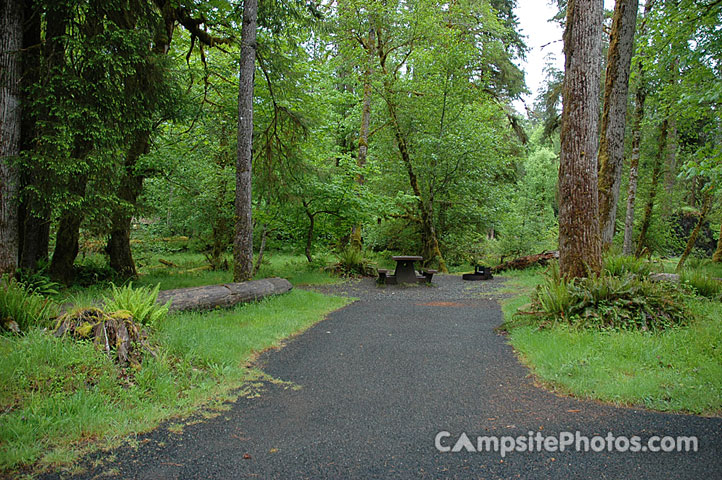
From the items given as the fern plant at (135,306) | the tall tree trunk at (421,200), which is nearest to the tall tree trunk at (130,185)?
the fern plant at (135,306)

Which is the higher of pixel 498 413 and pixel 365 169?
pixel 365 169

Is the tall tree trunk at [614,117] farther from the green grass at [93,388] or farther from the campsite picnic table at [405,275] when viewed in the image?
the green grass at [93,388]

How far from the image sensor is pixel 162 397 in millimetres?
3963

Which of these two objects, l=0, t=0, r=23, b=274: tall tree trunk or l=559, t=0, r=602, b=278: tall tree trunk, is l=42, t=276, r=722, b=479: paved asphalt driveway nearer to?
l=559, t=0, r=602, b=278: tall tree trunk

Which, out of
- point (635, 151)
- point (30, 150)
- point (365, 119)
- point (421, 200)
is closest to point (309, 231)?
point (421, 200)

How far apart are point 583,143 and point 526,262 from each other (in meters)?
10.5

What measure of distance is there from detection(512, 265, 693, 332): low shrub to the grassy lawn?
0.93 ft

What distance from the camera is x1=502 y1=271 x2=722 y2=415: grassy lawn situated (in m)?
3.89

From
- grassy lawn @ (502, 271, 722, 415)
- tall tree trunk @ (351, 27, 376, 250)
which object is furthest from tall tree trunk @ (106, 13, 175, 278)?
tall tree trunk @ (351, 27, 376, 250)

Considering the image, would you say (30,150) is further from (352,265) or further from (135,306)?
(352,265)

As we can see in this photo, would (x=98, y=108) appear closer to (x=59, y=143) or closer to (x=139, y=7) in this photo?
(x=59, y=143)

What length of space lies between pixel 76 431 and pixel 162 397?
2.68 ft

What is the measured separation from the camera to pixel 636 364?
15.3 feet

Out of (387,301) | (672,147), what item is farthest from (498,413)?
(672,147)
